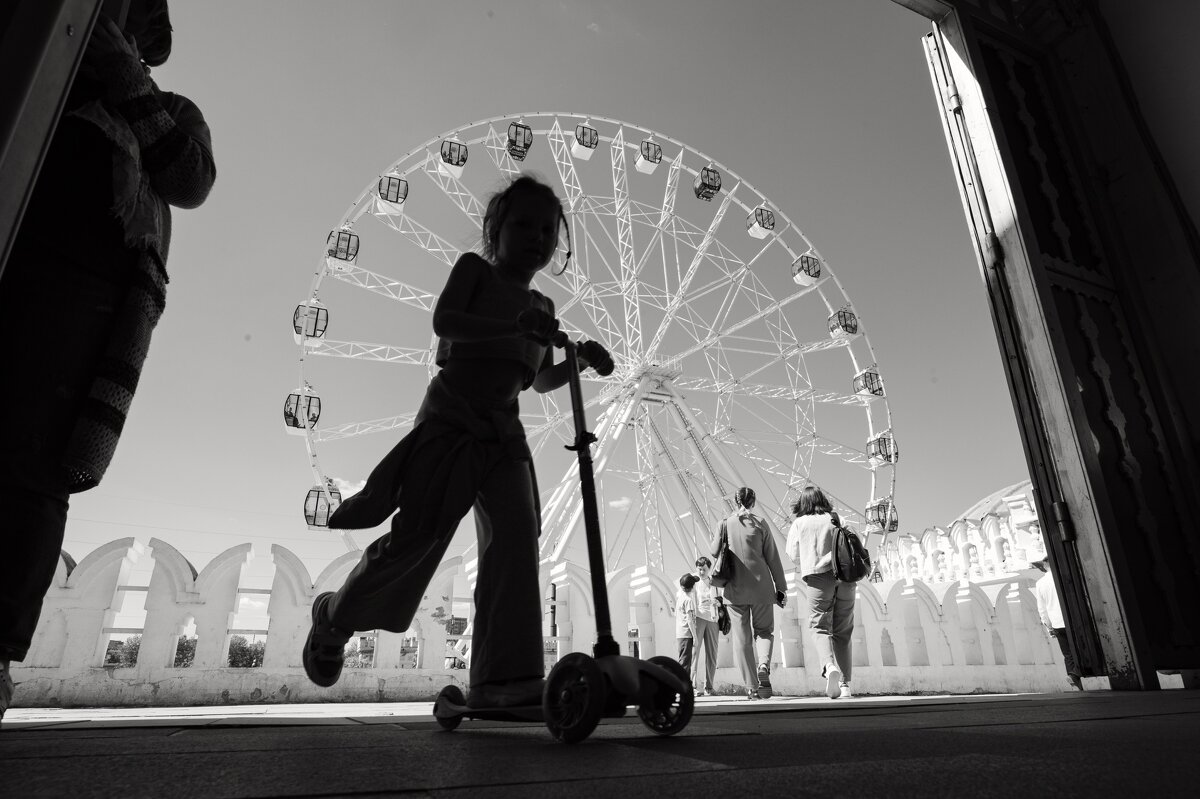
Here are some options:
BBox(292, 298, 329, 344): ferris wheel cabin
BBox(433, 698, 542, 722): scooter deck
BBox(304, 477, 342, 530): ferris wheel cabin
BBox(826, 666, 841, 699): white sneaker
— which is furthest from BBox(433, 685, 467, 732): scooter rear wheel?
BBox(292, 298, 329, 344): ferris wheel cabin

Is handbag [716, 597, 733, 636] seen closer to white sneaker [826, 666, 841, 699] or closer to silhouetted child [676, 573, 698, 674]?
silhouetted child [676, 573, 698, 674]

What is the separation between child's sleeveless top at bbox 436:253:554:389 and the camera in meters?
1.70

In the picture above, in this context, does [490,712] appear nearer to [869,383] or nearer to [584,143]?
[584,143]

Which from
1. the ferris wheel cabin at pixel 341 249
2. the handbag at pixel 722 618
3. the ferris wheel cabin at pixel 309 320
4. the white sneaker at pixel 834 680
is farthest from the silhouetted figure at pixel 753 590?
the ferris wheel cabin at pixel 341 249

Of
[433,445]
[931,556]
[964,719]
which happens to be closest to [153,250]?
[433,445]

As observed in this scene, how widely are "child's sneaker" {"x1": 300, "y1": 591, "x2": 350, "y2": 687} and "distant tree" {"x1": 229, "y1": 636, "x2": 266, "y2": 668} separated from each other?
3031 mm

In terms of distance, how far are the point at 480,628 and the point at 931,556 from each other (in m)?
20.9

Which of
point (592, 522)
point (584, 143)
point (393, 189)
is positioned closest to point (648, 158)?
point (584, 143)

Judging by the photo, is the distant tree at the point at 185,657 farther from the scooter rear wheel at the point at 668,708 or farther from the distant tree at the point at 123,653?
the scooter rear wheel at the point at 668,708

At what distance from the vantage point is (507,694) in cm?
146

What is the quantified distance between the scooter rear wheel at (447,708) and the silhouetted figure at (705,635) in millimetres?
4598

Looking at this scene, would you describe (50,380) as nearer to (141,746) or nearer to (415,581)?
(141,746)

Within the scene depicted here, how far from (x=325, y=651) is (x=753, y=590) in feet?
12.0

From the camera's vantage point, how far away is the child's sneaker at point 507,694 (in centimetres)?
144
